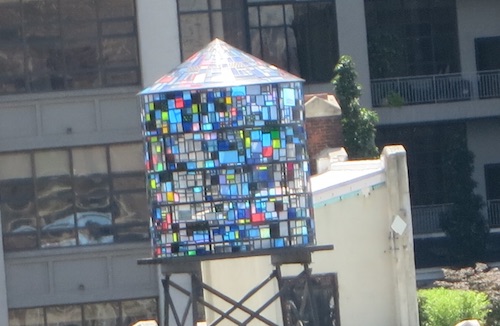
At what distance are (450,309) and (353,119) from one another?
7.91m

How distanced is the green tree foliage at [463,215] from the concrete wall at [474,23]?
3307mm

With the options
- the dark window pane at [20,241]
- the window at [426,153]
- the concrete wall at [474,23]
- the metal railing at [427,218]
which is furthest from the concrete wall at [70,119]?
the concrete wall at [474,23]

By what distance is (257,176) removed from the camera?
33.9ft

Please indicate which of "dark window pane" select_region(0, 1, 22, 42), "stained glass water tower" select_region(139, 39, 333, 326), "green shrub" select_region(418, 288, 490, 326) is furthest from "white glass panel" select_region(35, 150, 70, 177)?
"stained glass water tower" select_region(139, 39, 333, 326)

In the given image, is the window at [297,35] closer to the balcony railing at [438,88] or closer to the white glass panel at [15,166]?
the balcony railing at [438,88]

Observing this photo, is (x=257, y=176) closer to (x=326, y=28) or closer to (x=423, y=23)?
(x=326, y=28)

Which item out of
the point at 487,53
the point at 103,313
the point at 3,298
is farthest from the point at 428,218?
the point at 3,298

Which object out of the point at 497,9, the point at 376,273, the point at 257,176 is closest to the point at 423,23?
the point at 497,9

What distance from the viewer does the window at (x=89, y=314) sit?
87.9ft

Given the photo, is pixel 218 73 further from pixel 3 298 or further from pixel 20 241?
pixel 20 241

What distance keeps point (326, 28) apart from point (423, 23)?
13.7ft

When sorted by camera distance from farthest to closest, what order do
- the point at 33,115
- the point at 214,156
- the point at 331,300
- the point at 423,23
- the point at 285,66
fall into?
the point at 423,23 < the point at 285,66 < the point at 33,115 < the point at 331,300 < the point at 214,156

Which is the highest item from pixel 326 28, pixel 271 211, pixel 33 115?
pixel 326 28

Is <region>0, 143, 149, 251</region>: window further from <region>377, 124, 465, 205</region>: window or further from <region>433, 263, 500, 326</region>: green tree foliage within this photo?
<region>377, 124, 465, 205</region>: window
